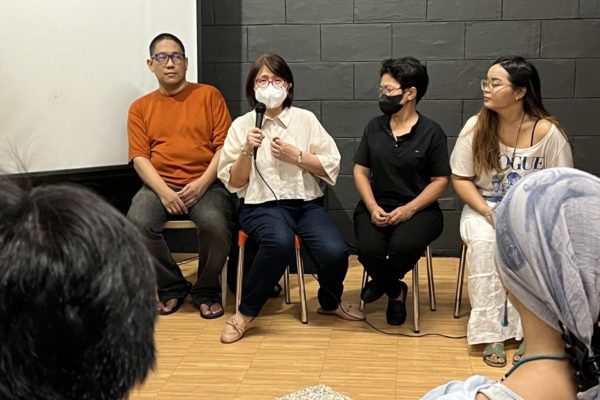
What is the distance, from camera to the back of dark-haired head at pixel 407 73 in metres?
3.41

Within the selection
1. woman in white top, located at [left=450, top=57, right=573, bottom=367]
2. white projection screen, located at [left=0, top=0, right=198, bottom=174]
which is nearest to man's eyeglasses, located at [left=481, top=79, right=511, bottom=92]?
woman in white top, located at [left=450, top=57, right=573, bottom=367]

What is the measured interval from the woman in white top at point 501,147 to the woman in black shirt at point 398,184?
0.51 feet

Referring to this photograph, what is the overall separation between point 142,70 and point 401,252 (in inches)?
67.0

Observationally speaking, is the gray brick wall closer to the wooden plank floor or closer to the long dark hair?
the long dark hair

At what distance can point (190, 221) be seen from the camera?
3.57m

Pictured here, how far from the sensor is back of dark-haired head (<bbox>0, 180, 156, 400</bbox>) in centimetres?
73

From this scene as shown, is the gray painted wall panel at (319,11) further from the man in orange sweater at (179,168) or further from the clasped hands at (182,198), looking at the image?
the clasped hands at (182,198)

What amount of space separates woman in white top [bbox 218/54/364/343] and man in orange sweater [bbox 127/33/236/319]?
170mm

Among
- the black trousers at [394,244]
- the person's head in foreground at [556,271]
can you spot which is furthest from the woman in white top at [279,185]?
the person's head in foreground at [556,271]

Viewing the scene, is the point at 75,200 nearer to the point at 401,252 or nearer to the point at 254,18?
the point at 401,252

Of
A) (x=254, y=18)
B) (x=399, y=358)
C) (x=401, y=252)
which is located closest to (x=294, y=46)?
(x=254, y=18)

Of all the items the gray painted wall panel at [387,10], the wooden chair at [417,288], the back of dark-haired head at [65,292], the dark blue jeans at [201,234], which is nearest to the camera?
the back of dark-haired head at [65,292]

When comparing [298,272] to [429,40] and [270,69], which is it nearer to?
[270,69]

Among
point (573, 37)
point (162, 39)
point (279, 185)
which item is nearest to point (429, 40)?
point (573, 37)
